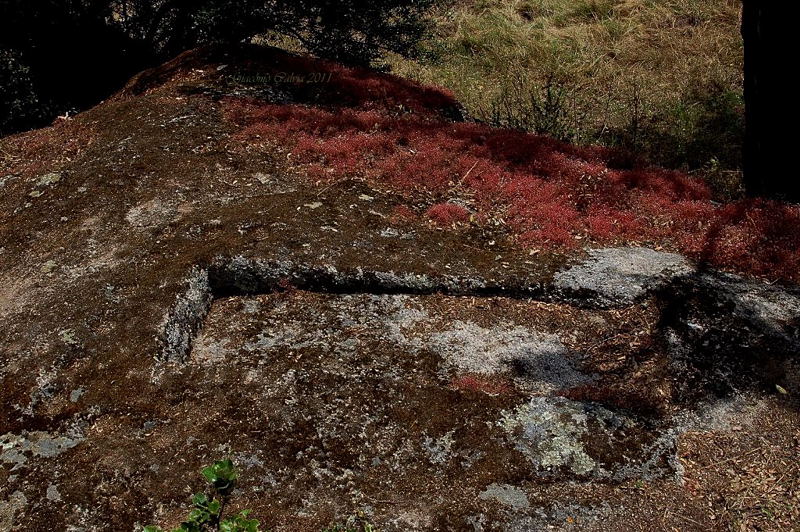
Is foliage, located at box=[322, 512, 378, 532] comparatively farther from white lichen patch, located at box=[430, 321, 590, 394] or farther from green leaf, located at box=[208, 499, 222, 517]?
green leaf, located at box=[208, 499, 222, 517]

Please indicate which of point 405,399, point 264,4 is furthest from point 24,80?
point 405,399

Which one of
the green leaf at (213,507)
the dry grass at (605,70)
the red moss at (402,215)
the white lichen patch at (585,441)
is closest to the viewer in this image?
the green leaf at (213,507)

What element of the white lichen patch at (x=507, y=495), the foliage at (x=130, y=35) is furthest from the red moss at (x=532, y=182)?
the foliage at (x=130, y=35)

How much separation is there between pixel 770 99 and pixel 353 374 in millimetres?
6395

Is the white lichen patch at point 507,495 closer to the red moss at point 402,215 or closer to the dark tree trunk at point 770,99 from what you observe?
the red moss at point 402,215

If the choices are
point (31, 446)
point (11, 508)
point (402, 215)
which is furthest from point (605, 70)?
point (11, 508)

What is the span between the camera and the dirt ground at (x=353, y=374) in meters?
4.25

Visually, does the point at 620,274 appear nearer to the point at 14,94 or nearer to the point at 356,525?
the point at 356,525

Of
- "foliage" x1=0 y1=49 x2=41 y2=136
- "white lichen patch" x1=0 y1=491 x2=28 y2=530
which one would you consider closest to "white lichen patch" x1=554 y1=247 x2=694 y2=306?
"white lichen patch" x1=0 y1=491 x2=28 y2=530

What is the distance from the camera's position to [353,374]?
17.0ft

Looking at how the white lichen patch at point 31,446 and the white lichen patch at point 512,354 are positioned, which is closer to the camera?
the white lichen patch at point 31,446

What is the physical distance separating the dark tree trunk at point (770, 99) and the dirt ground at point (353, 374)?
9.72ft

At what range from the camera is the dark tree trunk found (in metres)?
7.76

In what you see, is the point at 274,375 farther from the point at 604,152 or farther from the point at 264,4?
the point at 264,4
